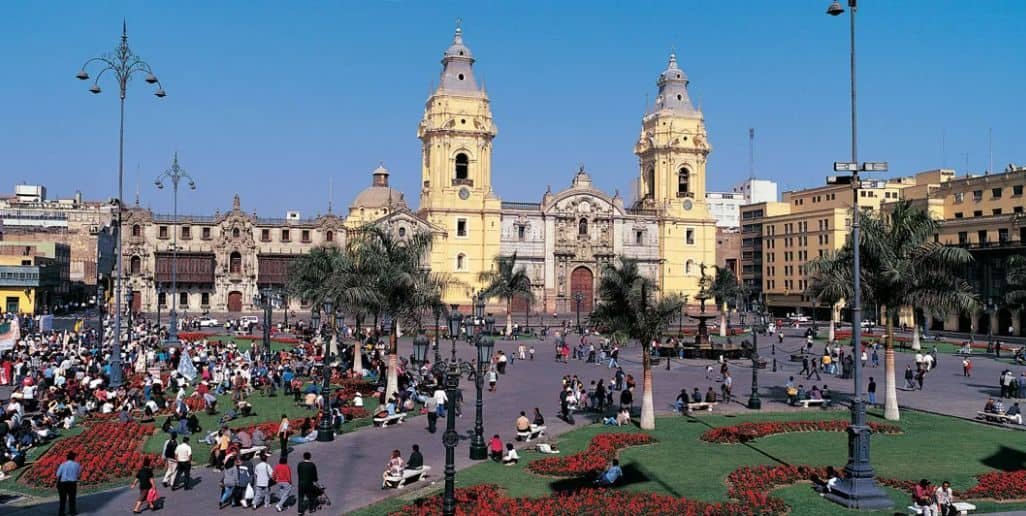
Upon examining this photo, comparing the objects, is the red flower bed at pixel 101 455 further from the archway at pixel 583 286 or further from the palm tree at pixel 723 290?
the archway at pixel 583 286

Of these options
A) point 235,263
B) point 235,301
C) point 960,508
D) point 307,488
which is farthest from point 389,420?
point 235,263

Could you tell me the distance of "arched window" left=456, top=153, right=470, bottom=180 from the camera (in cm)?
7950

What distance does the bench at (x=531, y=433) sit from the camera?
23.3m

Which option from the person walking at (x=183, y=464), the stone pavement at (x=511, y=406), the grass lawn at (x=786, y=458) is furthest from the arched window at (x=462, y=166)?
the person walking at (x=183, y=464)

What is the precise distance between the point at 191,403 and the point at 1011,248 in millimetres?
55299

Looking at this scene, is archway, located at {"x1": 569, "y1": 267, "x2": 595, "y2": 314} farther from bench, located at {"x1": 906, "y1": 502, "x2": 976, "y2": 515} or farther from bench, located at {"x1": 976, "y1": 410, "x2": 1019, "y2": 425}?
bench, located at {"x1": 906, "y1": 502, "x2": 976, "y2": 515}

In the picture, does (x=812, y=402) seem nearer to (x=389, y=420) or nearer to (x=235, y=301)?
(x=389, y=420)

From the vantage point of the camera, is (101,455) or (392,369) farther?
(392,369)

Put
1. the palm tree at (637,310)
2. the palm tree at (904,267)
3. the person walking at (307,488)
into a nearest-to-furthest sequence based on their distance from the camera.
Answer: the person walking at (307,488) < the palm tree at (637,310) < the palm tree at (904,267)

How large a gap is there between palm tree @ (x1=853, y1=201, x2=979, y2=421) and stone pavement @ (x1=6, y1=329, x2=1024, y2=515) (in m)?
3.58

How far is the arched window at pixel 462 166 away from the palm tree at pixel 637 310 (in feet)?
182

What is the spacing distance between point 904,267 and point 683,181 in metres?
62.7

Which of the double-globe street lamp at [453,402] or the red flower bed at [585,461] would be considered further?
the red flower bed at [585,461]

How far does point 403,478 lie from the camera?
59.3 ft
